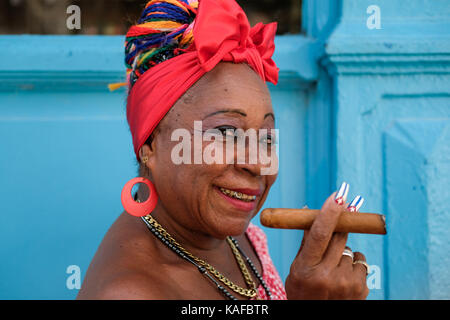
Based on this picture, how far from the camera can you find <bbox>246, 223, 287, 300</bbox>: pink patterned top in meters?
2.01

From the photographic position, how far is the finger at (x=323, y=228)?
141 centimetres

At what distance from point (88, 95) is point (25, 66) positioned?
40cm

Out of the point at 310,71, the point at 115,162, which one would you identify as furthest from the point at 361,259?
the point at 115,162

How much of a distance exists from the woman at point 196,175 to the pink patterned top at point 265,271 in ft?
0.80

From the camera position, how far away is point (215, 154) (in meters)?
1.58

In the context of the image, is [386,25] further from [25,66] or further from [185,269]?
[25,66]

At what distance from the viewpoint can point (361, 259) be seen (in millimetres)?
1618

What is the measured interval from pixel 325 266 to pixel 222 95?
0.68m

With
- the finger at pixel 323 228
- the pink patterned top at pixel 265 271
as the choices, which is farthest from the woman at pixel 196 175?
the pink patterned top at pixel 265 271

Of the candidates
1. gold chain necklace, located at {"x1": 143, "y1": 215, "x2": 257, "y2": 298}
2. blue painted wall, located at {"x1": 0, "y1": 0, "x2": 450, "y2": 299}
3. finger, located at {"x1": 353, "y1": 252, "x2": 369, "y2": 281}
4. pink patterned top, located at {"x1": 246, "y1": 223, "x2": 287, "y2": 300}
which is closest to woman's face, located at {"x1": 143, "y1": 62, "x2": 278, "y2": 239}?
gold chain necklace, located at {"x1": 143, "y1": 215, "x2": 257, "y2": 298}

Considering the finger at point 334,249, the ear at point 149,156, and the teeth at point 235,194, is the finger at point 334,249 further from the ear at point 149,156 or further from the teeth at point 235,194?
the ear at point 149,156

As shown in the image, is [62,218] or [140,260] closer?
[140,260]

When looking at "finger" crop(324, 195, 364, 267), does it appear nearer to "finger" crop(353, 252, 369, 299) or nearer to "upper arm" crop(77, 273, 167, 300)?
"finger" crop(353, 252, 369, 299)

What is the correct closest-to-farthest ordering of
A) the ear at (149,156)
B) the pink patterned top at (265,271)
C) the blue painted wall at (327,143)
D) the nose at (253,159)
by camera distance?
the nose at (253,159) → the ear at (149,156) → the pink patterned top at (265,271) → the blue painted wall at (327,143)
